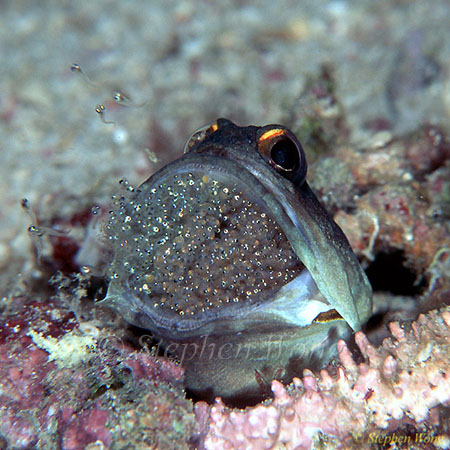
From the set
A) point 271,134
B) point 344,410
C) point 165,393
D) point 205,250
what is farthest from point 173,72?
point 344,410

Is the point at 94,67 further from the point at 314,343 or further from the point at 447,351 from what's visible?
the point at 447,351

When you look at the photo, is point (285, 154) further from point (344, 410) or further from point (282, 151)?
point (344, 410)

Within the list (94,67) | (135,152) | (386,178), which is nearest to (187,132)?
(135,152)

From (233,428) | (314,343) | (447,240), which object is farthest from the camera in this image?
(447,240)

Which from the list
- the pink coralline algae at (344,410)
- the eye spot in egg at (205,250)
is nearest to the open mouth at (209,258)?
the eye spot in egg at (205,250)

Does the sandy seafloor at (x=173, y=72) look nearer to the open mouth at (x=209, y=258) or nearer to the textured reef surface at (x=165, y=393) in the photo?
the textured reef surface at (x=165, y=393)
